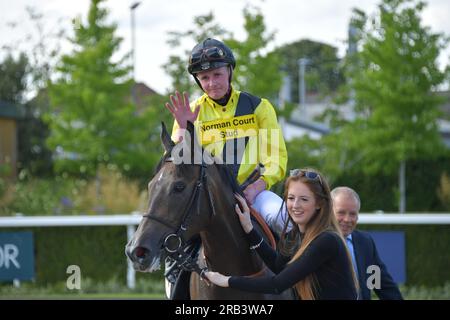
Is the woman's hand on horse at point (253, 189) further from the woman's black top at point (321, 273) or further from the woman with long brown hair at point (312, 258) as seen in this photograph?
the woman's black top at point (321, 273)

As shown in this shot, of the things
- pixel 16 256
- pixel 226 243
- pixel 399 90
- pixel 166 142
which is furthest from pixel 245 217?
pixel 399 90

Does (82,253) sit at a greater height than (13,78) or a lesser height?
lesser

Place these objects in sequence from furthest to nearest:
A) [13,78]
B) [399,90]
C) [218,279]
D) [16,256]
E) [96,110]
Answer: [13,78] < [96,110] < [399,90] < [16,256] < [218,279]

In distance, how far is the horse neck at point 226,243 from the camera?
4.07m

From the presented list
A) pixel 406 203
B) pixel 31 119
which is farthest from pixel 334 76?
pixel 406 203

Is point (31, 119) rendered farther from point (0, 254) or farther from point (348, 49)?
point (0, 254)

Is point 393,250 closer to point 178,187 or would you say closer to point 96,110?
point 178,187

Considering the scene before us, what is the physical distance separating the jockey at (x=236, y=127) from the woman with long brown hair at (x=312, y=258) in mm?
810

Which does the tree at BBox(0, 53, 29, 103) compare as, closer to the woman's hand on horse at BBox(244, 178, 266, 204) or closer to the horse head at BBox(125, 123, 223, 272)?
the woman's hand on horse at BBox(244, 178, 266, 204)

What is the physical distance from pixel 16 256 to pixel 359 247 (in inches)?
276

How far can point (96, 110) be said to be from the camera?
68.2ft

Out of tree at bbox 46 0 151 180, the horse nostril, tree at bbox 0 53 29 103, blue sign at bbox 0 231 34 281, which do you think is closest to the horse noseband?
the horse nostril

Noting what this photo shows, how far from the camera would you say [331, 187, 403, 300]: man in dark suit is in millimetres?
5035
